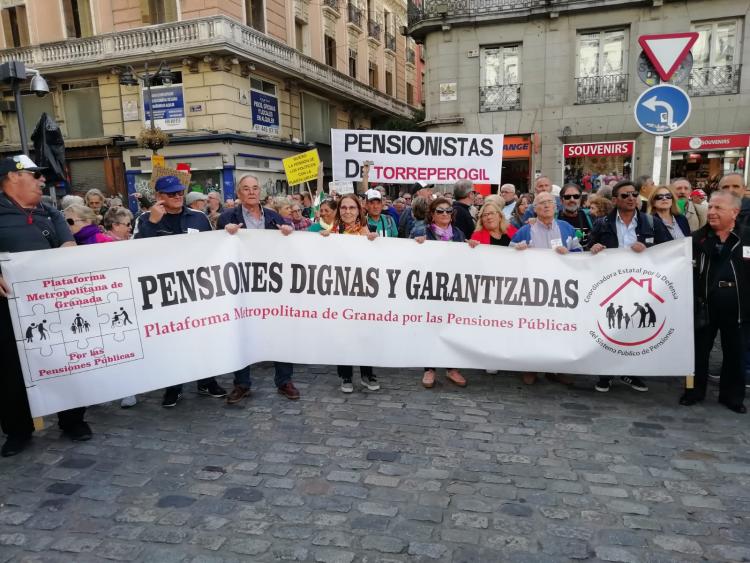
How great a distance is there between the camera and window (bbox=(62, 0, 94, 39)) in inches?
874

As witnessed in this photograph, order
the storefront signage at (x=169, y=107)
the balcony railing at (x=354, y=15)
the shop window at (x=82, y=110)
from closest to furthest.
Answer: the storefront signage at (x=169, y=107)
the shop window at (x=82, y=110)
the balcony railing at (x=354, y=15)

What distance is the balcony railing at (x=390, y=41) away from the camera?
1417 inches

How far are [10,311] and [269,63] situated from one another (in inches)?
814

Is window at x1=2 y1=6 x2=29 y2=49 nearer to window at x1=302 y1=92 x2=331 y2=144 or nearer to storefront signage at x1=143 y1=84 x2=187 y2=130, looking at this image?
storefront signage at x1=143 y1=84 x2=187 y2=130

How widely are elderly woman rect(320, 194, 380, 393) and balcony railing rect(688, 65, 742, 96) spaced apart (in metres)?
16.8

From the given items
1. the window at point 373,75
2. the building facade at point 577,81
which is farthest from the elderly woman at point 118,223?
the window at point 373,75

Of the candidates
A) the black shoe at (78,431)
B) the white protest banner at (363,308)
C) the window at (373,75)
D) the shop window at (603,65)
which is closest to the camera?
the black shoe at (78,431)

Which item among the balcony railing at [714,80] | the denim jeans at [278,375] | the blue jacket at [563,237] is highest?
the balcony railing at [714,80]

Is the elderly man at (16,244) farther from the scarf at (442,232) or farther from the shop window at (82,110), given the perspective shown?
the shop window at (82,110)

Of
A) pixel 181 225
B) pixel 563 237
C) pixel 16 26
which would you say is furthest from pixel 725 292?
pixel 16 26

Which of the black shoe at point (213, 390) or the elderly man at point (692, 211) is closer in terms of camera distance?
the black shoe at point (213, 390)

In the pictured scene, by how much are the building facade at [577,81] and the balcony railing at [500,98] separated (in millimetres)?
35

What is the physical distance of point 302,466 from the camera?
12.1ft

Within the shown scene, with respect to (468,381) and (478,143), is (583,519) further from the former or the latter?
Result: (478,143)
